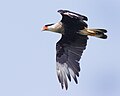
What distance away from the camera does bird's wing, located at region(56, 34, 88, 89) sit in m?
12.5

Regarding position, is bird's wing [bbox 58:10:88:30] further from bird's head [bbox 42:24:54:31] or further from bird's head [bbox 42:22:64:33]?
bird's head [bbox 42:24:54:31]

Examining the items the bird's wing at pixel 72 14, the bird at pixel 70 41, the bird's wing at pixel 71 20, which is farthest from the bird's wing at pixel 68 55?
the bird's wing at pixel 72 14

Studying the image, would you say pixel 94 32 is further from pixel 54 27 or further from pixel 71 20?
pixel 54 27

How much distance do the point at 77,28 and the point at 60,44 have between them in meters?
0.91

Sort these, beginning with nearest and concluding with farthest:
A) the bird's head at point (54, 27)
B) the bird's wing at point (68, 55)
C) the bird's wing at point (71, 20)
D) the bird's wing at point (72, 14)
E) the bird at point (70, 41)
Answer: the bird's wing at point (72, 14)
the bird's wing at point (71, 20)
the bird at point (70, 41)
the bird's head at point (54, 27)
the bird's wing at point (68, 55)

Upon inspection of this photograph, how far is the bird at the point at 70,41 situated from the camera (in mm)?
12062

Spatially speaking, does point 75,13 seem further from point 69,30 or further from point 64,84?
point 64,84

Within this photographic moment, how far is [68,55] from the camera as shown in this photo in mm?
12852

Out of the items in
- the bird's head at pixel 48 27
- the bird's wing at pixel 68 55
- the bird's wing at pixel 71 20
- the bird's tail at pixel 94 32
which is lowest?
the bird's wing at pixel 68 55

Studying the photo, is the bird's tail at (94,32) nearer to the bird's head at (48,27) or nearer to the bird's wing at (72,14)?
the bird's wing at (72,14)

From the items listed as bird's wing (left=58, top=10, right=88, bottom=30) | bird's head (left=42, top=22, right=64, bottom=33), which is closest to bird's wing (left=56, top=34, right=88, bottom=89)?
bird's head (left=42, top=22, right=64, bottom=33)

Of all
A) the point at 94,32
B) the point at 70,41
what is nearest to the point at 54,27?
the point at 70,41

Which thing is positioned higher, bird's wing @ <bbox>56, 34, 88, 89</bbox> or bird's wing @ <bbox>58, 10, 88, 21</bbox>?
bird's wing @ <bbox>58, 10, 88, 21</bbox>

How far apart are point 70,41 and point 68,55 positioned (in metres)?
0.35
